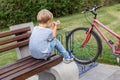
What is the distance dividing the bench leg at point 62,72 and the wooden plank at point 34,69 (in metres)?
0.08

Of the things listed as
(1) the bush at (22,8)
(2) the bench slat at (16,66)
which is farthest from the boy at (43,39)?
(1) the bush at (22,8)

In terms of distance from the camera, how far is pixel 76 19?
33.0 ft

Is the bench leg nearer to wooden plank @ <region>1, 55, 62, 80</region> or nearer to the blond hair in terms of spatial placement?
wooden plank @ <region>1, 55, 62, 80</region>

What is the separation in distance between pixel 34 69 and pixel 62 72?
1.57 ft

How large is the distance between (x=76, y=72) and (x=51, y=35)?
65 cm

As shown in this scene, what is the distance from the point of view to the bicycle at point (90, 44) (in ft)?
18.2

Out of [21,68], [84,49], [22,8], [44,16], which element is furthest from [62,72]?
[22,8]

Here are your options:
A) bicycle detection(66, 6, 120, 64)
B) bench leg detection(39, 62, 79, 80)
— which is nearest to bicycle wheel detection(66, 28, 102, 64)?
bicycle detection(66, 6, 120, 64)

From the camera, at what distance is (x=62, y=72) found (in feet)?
14.2

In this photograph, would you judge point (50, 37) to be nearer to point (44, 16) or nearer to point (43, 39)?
point (43, 39)

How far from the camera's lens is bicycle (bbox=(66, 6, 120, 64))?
18.2 feet

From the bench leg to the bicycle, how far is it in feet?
3.87

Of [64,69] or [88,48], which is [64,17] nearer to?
[88,48]

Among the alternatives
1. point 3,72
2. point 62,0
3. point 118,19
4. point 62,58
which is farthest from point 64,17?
point 3,72
